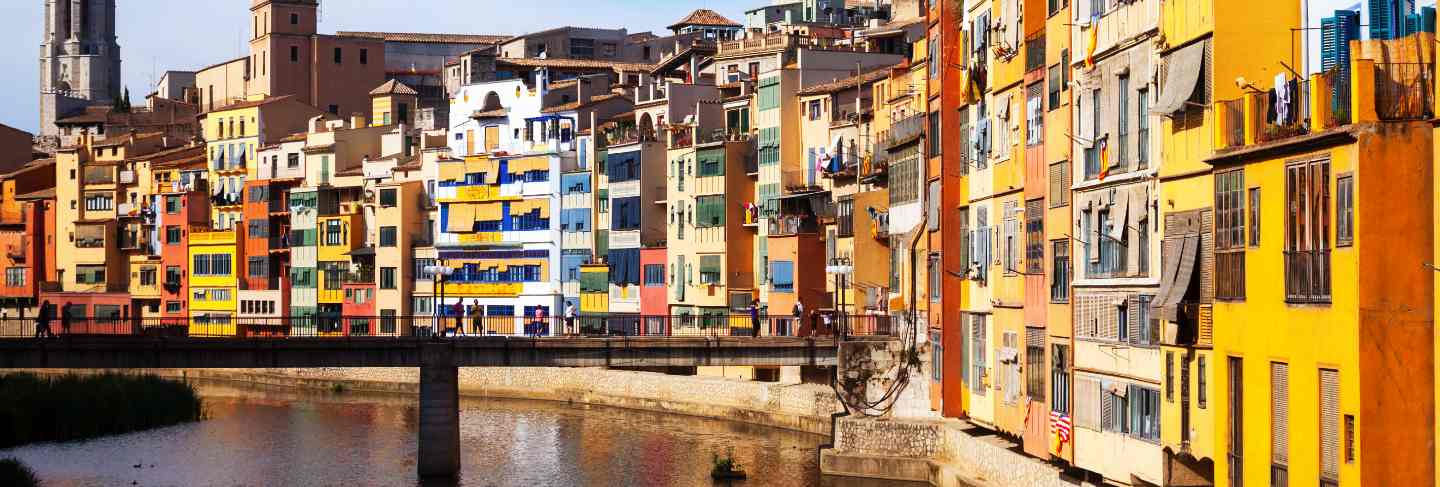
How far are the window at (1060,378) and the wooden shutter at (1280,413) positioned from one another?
10.7 meters

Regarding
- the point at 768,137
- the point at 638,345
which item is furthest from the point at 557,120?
the point at 638,345

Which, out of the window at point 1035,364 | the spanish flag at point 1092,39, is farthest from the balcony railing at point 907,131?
the spanish flag at point 1092,39

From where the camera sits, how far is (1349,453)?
27.6 meters

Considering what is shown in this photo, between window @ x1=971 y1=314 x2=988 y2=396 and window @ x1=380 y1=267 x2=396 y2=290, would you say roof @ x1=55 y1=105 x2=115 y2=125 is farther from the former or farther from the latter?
window @ x1=971 y1=314 x2=988 y2=396

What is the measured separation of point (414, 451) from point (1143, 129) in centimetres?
3591

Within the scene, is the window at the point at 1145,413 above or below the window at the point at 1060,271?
below

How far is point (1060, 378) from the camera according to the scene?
1650 inches

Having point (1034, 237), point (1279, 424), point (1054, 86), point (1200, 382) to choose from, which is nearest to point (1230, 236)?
point (1200, 382)

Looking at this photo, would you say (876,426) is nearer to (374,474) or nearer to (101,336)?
(374,474)

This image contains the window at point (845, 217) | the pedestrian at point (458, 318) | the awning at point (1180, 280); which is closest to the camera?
the awning at point (1180, 280)

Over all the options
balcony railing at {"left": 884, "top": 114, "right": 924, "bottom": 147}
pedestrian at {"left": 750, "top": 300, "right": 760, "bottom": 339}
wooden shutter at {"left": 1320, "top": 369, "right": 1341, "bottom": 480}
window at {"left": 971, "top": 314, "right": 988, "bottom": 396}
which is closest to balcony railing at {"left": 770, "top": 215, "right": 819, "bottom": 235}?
pedestrian at {"left": 750, "top": 300, "right": 760, "bottom": 339}

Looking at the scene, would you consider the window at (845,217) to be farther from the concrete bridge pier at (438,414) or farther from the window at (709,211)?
the concrete bridge pier at (438,414)

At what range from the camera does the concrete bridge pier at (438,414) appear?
58625 millimetres

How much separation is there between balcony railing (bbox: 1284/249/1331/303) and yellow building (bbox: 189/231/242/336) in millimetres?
93654
